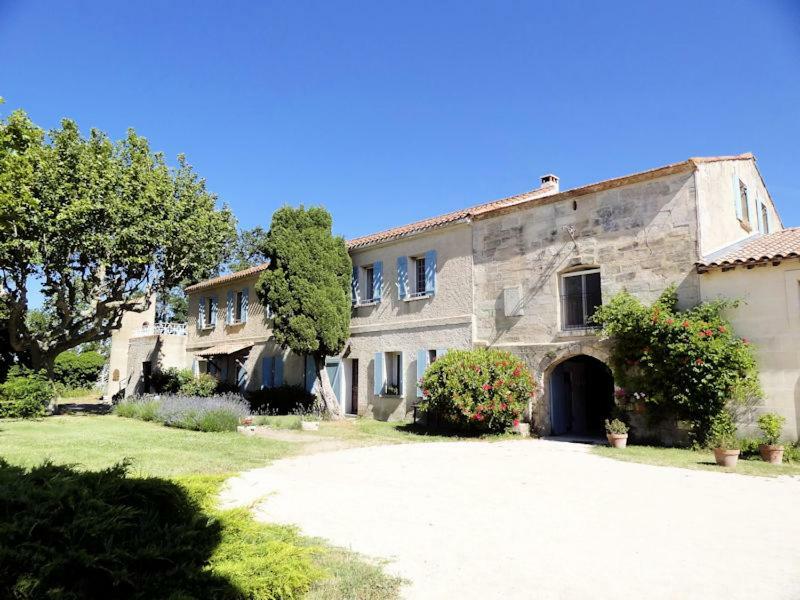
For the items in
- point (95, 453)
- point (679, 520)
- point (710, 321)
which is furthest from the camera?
point (710, 321)

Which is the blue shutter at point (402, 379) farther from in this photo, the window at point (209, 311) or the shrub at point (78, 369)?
the shrub at point (78, 369)

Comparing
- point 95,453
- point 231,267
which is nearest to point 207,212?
point 95,453

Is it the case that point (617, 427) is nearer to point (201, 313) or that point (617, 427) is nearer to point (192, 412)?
point (192, 412)

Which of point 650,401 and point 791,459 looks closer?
point 791,459

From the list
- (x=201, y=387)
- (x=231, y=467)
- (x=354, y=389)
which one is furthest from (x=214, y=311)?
(x=231, y=467)

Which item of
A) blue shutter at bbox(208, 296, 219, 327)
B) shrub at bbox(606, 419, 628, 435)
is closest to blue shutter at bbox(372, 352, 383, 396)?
shrub at bbox(606, 419, 628, 435)

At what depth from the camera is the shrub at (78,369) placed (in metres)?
33.2

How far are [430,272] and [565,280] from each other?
14.2 ft

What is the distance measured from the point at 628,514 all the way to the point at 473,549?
2230 mm

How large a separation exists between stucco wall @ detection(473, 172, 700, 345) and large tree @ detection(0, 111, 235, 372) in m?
9.77

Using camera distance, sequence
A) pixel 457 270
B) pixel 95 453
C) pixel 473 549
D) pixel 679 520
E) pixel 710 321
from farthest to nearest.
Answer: pixel 457 270 → pixel 710 321 → pixel 95 453 → pixel 679 520 → pixel 473 549

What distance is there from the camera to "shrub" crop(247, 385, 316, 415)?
18859 mm

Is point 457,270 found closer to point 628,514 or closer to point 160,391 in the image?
point 628,514

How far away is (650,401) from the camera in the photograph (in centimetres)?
1144
